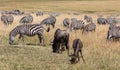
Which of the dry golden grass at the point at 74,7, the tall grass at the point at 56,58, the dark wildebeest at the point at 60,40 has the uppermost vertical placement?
the dark wildebeest at the point at 60,40

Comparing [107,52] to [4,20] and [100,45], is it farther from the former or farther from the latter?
[4,20]

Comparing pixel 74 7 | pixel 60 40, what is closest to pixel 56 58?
pixel 60 40

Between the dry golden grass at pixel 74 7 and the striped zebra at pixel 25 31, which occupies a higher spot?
the striped zebra at pixel 25 31

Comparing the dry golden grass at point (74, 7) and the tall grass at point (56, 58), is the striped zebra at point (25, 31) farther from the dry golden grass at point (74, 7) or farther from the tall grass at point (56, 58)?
the dry golden grass at point (74, 7)

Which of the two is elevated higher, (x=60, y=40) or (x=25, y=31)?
(x=60, y=40)

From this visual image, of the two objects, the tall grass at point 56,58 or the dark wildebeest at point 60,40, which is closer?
the tall grass at point 56,58

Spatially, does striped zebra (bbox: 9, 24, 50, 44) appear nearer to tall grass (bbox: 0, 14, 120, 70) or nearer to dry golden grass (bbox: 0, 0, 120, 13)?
tall grass (bbox: 0, 14, 120, 70)

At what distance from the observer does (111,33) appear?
2191cm

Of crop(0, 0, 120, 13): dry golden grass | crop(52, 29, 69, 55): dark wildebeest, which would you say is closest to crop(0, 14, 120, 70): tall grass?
crop(52, 29, 69, 55): dark wildebeest

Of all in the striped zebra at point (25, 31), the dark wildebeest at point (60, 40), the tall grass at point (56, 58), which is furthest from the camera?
the striped zebra at point (25, 31)

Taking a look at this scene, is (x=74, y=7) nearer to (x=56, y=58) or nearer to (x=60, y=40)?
(x=60, y=40)

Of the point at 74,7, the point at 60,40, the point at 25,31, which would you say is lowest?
the point at 74,7

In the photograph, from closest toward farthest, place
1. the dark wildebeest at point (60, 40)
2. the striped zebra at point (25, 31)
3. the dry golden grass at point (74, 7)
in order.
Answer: the dark wildebeest at point (60, 40)
the striped zebra at point (25, 31)
the dry golden grass at point (74, 7)

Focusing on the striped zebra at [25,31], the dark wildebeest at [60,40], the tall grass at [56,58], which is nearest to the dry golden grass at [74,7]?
the striped zebra at [25,31]
